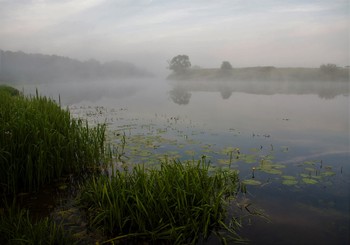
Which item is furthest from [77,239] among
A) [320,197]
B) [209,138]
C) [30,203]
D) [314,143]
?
[314,143]

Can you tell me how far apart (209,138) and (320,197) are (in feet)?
23.4

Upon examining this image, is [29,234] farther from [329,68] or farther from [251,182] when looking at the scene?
[329,68]

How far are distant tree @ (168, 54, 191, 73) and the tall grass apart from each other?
5232 inches

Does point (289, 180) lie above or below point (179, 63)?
below

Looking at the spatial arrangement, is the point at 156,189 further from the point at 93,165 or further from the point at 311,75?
the point at 311,75

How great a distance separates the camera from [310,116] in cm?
2253

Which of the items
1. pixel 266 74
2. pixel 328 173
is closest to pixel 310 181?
pixel 328 173

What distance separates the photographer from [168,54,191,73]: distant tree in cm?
13788

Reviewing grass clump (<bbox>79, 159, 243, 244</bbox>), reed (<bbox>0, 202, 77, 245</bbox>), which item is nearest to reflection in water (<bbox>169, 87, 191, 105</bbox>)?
grass clump (<bbox>79, 159, 243, 244</bbox>)

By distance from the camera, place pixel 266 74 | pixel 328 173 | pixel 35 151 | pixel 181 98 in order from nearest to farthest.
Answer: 1. pixel 35 151
2. pixel 328 173
3. pixel 181 98
4. pixel 266 74

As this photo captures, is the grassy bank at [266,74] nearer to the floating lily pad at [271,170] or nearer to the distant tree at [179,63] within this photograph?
the distant tree at [179,63]

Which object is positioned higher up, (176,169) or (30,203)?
(176,169)

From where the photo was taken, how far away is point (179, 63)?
452 feet

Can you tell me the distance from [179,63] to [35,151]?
442 ft
